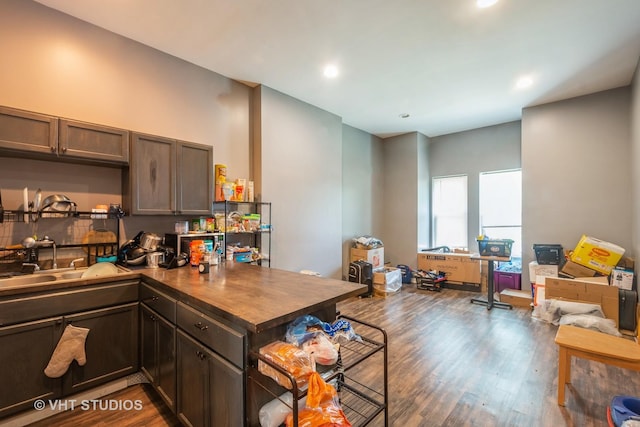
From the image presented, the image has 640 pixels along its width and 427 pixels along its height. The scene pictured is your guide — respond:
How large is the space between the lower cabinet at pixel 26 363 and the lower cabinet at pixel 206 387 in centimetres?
100

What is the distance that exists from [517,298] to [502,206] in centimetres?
190

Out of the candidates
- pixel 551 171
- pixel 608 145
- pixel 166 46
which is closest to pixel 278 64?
pixel 166 46

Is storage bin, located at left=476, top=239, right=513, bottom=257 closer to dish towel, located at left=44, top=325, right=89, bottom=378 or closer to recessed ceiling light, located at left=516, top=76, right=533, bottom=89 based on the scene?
recessed ceiling light, located at left=516, top=76, right=533, bottom=89

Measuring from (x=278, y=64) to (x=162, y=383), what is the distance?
11.0ft

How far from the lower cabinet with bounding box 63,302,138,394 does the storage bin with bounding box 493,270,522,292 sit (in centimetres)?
559

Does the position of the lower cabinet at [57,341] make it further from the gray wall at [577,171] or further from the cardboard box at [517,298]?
the gray wall at [577,171]

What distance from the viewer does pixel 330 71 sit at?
3520mm

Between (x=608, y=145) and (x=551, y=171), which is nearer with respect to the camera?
(x=608, y=145)

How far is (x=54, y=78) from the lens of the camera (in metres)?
2.47

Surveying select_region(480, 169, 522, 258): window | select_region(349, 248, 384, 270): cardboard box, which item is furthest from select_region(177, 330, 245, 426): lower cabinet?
select_region(480, 169, 522, 258): window

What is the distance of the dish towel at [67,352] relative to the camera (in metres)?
1.95

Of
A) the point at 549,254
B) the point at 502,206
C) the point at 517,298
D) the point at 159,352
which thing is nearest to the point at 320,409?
the point at 159,352

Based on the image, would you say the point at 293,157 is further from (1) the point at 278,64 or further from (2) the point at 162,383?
(2) the point at 162,383

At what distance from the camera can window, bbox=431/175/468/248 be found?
598cm
